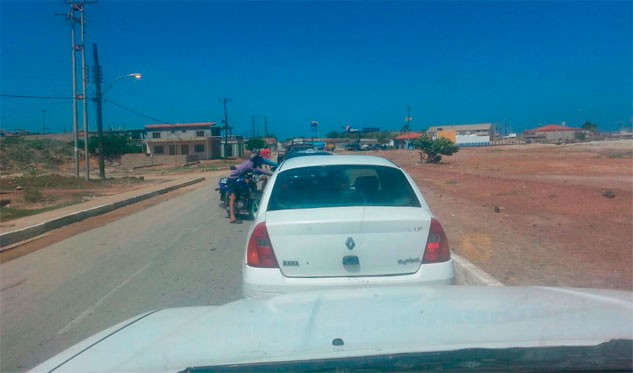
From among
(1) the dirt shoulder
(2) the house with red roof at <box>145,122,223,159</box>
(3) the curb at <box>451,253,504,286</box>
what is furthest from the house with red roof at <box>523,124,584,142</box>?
(3) the curb at <box>451,253,504,286</box>

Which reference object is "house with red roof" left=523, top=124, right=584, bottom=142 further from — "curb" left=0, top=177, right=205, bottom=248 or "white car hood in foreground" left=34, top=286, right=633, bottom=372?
"white car hood in foreground" left=34, top=286, right=633, bottom=372

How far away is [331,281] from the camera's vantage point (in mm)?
4969

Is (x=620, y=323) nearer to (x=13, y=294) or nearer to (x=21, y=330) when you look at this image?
(x=21, y=330)

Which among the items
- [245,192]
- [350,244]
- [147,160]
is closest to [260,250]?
[350,244]

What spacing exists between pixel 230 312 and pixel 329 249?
138 centimetres

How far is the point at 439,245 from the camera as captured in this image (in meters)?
5.16

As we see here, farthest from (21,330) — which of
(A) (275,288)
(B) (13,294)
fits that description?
(A) (275,288)

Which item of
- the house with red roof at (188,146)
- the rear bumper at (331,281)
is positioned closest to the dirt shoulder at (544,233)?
the rear bumper at (331,281)

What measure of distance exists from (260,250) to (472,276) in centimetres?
344

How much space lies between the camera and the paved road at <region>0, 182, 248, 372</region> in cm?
624

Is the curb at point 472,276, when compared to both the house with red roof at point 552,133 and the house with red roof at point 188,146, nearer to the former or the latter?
the house with red roof at point 188,146

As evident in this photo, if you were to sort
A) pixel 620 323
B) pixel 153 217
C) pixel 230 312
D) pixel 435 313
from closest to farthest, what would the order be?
pixel 620 323, pixel 435 313, pixel 230 312, pixel 153 217

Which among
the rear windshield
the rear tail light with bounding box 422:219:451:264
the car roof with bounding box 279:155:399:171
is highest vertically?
the car roof with bounding box 279:155:399:171

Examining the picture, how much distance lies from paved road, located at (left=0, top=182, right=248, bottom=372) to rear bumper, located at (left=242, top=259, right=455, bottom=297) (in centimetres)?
207
